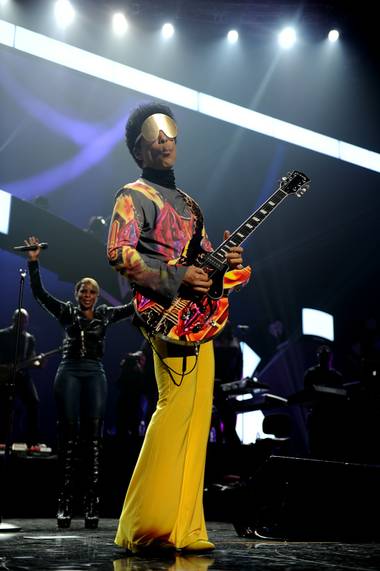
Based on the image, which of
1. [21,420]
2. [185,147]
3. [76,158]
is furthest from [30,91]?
[21,420]

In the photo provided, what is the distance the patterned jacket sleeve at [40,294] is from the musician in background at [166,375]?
2325 millimetres

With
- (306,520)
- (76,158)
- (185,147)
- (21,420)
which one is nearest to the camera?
(306,520)

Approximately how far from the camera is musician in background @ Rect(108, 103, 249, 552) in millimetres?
2924

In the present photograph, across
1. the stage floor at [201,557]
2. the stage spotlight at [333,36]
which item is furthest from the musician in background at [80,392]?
the stage spotlight at [333,36]

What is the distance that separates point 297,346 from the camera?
13.0 meters

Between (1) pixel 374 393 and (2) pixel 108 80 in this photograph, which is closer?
(1) pixel 374 393

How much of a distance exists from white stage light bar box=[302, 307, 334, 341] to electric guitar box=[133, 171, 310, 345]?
10.2 metres

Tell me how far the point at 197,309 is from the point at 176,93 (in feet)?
31.5

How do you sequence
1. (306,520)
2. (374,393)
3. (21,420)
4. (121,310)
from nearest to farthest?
(306,520) → (121,310) → (374,393) → (21,420)

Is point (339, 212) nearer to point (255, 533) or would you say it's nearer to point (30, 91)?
point (30, 91)

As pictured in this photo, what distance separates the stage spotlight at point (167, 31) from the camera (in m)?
11.7

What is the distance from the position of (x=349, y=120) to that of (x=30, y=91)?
597 centimetres

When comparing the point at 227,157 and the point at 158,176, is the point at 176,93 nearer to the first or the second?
the point at 227,157

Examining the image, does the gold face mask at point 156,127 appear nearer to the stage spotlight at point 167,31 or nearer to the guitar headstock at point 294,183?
the guitar headstock at point 294,183
